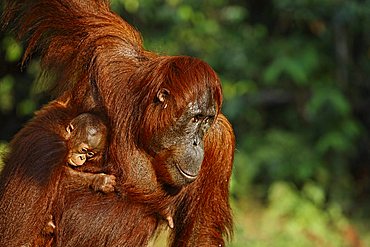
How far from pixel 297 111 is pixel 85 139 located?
7.11 metres

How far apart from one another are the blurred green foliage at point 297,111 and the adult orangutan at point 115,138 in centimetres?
380

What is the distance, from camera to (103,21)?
4488mm

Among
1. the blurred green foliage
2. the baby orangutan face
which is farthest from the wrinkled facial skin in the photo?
the blurred green foliage

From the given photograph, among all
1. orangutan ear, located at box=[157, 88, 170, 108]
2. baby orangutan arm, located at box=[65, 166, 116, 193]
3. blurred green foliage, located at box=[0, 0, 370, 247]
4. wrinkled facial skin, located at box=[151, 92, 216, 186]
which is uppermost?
blurred green foliage, located at box=[0, 0, 370, 247]

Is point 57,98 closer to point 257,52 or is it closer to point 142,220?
point 142,220

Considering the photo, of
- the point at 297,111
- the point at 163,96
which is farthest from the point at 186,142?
the point at 297,111

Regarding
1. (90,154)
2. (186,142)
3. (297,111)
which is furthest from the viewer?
(297,111)

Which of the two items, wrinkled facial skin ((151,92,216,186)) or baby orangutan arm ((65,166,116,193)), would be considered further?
baby orangutan arm ((65,166,116,193))

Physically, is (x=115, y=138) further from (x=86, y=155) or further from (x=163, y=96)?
(x=163, y=96)

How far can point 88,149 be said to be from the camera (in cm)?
422

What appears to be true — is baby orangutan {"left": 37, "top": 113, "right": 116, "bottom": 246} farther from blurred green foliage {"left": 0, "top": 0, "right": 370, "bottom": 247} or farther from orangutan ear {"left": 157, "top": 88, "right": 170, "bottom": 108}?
blurred green foliage {"left": 0, "top": 0, "right": 370, "bottom": 247}

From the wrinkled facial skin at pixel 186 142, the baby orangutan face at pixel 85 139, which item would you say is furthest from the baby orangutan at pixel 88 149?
the wrinkled facial skin at pixel 186 142

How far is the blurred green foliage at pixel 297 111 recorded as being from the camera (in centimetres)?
905

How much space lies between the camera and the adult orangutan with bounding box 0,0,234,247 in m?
4.13
